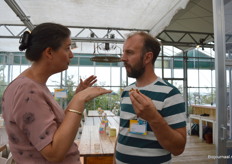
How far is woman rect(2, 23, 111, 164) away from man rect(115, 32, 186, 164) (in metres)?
0.28

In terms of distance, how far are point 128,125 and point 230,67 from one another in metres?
1.35

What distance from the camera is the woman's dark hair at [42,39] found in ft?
2.84

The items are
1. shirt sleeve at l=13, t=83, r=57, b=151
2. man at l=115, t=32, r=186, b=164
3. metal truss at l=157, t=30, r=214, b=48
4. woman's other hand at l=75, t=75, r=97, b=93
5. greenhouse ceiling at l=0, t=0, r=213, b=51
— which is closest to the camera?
shirt sleeve at l=13, t=83, r=57, b=151

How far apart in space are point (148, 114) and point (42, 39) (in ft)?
2.00

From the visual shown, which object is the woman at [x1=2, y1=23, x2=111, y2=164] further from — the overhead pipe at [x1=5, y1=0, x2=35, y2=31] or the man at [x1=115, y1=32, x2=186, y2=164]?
the overhead pipe at [x1=5, y1=0, x2=35, y2=31]

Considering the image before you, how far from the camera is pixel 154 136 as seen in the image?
1163mm

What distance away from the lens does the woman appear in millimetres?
735

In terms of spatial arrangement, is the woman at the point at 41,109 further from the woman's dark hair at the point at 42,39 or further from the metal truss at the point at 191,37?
the metal truss at the point at 191,37

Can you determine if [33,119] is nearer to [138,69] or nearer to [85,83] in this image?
[85,83]

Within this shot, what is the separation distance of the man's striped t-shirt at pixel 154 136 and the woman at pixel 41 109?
390 mm

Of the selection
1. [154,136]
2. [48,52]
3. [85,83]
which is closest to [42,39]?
[48,52]

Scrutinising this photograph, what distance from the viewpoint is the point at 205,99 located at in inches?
429

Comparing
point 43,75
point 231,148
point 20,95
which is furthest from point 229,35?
point 20,95

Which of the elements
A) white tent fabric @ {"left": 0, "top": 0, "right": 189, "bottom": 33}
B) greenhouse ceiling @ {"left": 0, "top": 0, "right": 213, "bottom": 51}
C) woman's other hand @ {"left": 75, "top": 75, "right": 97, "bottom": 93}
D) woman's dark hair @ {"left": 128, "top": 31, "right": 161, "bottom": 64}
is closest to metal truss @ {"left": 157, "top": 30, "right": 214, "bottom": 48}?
greenhouse ceiling @ {"left": 0, "top": 0, "right": 213, "bottom": 51}
